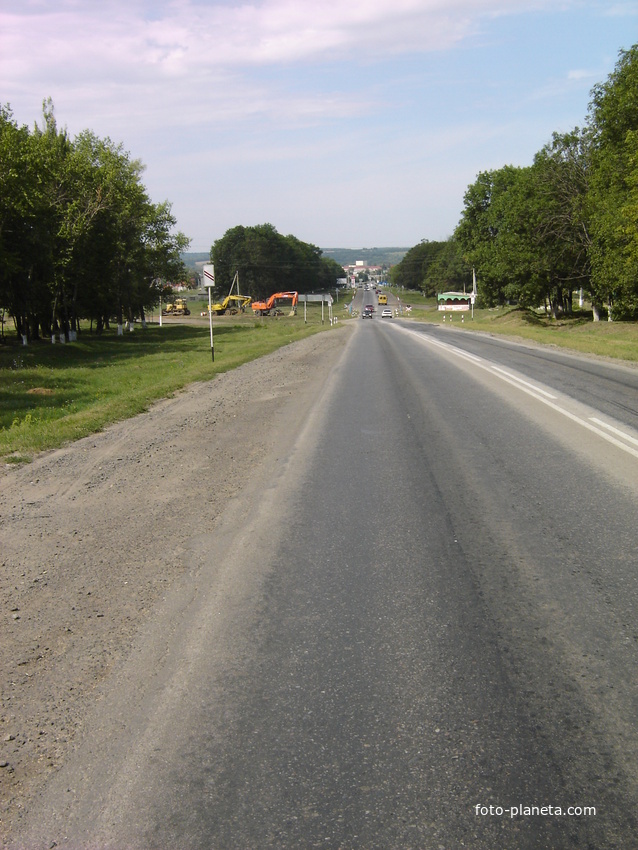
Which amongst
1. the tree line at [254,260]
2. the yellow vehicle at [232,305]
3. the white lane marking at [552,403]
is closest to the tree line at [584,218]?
the white lane marking at [552,403]

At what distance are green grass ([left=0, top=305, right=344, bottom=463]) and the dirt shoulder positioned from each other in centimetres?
84

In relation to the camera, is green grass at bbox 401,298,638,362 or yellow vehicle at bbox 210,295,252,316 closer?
green grass at bbox 401,298,638,362

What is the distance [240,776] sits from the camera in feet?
11.0

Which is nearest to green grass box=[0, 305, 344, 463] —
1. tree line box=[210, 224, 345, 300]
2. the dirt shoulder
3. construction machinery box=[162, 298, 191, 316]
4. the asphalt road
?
the dirt shoulder

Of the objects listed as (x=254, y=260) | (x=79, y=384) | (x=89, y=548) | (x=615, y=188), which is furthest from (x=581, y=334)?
(x=254, y=260)

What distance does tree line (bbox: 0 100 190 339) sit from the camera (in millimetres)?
34781

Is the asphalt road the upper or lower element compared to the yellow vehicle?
lower

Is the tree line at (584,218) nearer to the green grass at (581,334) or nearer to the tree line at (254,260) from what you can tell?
the green grass at (581,334)

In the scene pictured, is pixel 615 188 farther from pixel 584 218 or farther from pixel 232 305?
pixel 232 305

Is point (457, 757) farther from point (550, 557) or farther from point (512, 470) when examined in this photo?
point (512, 470)

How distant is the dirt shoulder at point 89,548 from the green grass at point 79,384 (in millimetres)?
841

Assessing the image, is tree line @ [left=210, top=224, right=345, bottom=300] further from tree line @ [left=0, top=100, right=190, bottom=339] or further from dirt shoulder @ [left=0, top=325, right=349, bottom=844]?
dirt shoulder @ [left=0, top=325, right=349, bottom=844]

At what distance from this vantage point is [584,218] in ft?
153

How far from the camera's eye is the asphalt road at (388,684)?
10.2 feet
